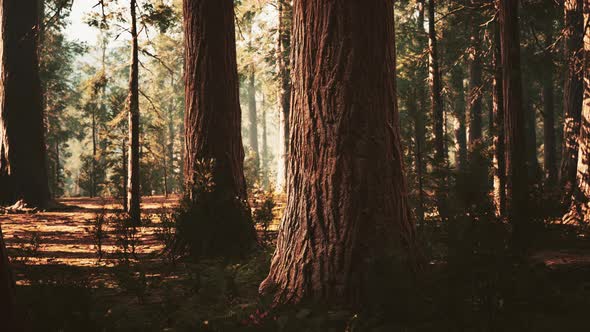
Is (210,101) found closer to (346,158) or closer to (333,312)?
(346,158)

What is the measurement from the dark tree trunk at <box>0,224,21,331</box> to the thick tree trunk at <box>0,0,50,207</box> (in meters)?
12.3

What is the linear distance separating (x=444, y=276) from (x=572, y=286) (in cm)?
146

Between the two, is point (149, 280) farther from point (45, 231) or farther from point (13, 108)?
point (13, 108)

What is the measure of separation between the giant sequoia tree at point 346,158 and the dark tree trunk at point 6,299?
92.7 inches

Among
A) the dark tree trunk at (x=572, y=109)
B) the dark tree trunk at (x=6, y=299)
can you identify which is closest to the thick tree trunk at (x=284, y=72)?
the dark tree trunk at (x=572, y=109)

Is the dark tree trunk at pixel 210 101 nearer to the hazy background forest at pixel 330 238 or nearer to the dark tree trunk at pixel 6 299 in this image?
the hazy background forest at pixel 330 238

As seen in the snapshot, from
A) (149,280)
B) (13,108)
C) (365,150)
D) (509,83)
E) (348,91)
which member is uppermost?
(13,108)

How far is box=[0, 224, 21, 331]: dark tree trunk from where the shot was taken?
2.14 m

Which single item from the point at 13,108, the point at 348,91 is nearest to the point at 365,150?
the point at 348,91

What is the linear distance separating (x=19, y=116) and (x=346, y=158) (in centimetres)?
1229

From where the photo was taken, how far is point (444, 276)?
3621 mm

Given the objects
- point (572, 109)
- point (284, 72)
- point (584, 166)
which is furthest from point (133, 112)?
point (284, 72)

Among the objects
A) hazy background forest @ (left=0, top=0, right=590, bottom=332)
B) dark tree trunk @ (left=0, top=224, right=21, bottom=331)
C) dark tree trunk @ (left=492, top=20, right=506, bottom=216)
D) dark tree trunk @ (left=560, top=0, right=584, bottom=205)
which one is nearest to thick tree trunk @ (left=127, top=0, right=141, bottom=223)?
hazy background forest @ (left=0, top=0, right=590, bottom=332)

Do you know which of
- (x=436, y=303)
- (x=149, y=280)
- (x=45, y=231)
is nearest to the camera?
(x=436, y=303)
